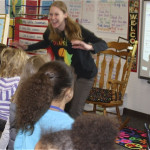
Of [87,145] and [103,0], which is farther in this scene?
[103,0]

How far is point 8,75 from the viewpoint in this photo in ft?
7.13

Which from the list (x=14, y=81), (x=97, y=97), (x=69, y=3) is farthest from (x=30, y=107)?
(x=69, y=3)

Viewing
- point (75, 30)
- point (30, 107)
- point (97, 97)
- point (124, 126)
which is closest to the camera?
point (30, 107)

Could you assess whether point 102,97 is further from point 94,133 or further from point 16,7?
point 16,7

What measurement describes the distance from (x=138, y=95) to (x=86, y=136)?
3110mm

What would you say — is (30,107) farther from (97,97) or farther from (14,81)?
(97,97)

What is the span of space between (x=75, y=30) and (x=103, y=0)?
1.73m

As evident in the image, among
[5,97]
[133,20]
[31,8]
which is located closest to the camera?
[5,97]

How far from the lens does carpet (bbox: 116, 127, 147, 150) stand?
2931mm

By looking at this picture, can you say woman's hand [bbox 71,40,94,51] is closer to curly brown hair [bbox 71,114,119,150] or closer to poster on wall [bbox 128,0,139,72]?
curly brown hair [bbox 71,114,119,150]

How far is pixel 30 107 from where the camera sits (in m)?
1.26

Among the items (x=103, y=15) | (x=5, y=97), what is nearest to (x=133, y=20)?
(x=103, y=15)

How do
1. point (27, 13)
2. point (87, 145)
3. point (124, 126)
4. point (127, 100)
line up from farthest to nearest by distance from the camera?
point (27, 13), point (127, 100), point (124, 126), point (87, 145)

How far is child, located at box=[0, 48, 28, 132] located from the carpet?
1.23m
